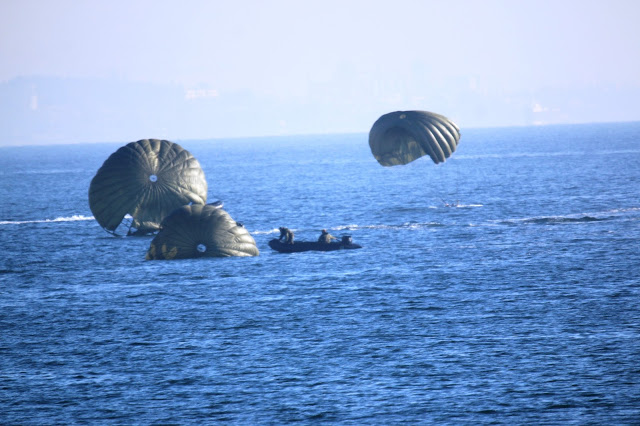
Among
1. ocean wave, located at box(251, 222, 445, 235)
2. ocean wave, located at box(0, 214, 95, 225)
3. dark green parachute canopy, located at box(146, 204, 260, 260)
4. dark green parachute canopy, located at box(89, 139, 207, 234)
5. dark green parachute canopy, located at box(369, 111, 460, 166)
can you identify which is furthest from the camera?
ocean wave, located at box(0, 214, 95, 225)

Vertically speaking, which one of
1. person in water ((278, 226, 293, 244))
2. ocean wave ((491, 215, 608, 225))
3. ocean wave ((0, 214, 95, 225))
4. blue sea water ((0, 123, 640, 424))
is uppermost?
person in water ((278, 226, 293, 244))

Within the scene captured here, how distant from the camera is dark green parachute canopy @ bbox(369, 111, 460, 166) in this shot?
252 ft

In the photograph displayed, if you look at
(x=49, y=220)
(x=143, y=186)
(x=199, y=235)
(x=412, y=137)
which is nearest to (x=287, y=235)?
(x=199, y=235)

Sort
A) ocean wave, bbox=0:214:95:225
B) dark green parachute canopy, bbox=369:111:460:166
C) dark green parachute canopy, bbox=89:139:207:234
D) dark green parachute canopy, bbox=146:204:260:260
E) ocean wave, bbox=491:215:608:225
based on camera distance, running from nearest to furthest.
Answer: dark green parachute canopy, bbox=146:204:260:260
dark green parachute canopy, bbox=89:139:207:234
dark green parachute canopy, bbox=369:111:460:166
ocean wave, bbox=491:215:608:225
ocean wave, bbox=0:214:95:225

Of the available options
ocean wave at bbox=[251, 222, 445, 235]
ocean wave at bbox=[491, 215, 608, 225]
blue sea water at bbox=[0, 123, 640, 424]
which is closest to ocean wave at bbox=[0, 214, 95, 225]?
blue sea water at bbox=[0, 123, 640, 424]

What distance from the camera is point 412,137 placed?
3105 inches

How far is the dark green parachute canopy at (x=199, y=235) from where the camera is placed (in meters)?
64.9

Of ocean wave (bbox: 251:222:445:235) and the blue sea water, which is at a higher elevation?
ocean wave (bbox: 251:222:445:235)

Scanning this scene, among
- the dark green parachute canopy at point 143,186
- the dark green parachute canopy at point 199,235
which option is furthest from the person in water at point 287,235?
the dark green parachute canopy at point 143,186

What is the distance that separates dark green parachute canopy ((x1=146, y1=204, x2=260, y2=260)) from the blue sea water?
1718 mm

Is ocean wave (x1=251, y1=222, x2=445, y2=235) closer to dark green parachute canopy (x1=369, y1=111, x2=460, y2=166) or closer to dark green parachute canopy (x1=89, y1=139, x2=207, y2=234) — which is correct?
dark green parachute canopy (x1=369, y1=111, x2=460, y2=166)

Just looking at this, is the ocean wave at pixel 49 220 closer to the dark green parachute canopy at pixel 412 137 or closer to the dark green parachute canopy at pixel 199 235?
the dark green parachute canopy at pixel 199 235

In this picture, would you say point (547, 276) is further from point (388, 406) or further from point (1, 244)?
point (1, 244)

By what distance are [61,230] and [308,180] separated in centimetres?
9729
